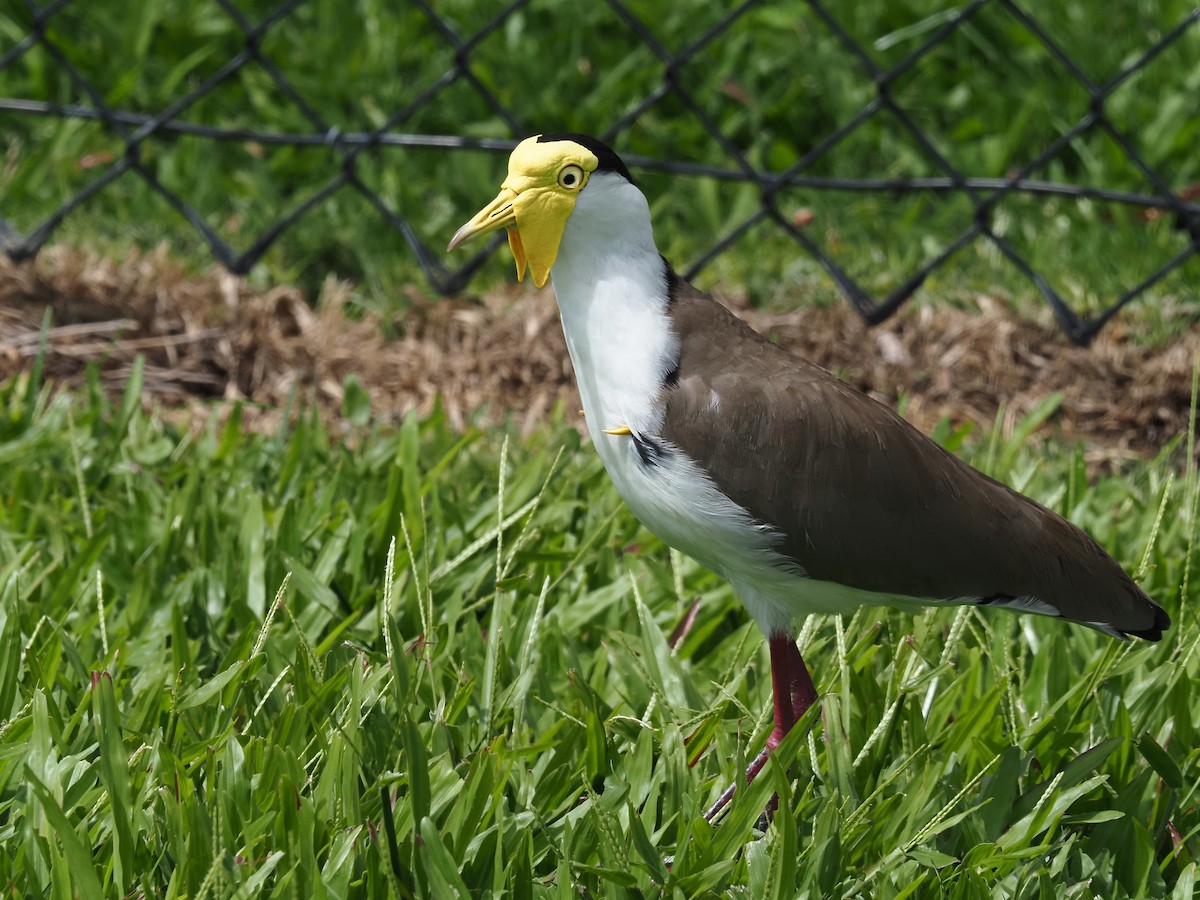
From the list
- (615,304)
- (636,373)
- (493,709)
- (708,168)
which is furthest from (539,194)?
(708,168)

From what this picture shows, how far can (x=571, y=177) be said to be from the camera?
8.01ft

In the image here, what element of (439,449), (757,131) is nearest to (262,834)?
(439,449)

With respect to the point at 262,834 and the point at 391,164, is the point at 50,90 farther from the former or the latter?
the point at 262,834

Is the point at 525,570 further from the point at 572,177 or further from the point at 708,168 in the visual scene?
the point at 708,168

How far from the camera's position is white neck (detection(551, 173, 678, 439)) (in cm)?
246

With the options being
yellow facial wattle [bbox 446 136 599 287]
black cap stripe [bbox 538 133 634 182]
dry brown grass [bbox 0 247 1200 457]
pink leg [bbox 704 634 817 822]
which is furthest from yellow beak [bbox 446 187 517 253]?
dry brown grass [bbox 0 247 1200 457]

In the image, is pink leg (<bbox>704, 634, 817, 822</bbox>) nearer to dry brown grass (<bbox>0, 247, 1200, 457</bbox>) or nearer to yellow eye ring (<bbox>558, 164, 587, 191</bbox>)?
yellow eye ring (<bbox>558, 164, 587, 191</bbox>)

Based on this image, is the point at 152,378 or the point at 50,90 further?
the point at 50,90

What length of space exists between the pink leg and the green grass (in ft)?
0.15

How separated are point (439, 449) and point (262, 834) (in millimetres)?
1833

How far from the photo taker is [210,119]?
5.75 metres

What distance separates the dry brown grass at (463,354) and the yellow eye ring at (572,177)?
6.11 ft

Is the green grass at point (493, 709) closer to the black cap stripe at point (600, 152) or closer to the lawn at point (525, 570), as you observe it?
the lawn at point (525, 570)

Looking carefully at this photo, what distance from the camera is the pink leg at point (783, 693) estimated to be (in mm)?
2584
